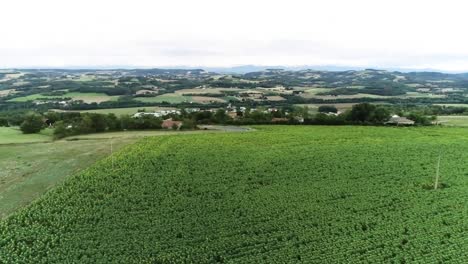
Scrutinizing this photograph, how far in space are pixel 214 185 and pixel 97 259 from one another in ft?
45.5

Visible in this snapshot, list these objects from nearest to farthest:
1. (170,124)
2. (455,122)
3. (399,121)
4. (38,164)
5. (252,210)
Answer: (252,210)
(38,164)
(170,124)
(399,121)
(455,122)

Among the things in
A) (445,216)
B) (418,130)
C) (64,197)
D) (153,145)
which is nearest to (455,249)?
(445,216)

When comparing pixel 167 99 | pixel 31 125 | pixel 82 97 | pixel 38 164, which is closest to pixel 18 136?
pixel 31 125

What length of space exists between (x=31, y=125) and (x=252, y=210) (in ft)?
160

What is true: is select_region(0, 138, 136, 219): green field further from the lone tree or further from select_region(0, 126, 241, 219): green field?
the lone tree

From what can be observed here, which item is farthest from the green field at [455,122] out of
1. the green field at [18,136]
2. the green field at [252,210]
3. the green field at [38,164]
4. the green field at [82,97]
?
the green field at [82,97]

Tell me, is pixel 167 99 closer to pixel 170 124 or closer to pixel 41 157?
pixel 170 124

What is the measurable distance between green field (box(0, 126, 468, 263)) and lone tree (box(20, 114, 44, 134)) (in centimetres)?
2606

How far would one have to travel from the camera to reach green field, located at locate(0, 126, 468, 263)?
23.7 metres

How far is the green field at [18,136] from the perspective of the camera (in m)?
59.1

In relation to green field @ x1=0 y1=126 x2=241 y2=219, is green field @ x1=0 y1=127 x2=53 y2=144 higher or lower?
lower

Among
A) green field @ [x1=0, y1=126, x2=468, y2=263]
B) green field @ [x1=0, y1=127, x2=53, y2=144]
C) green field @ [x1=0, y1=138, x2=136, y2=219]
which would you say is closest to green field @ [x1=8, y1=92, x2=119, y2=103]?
green field @ [x1=0, y1=127, x2=53, y2=144]

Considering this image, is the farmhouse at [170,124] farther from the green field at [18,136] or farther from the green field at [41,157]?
the green field at [18,136]

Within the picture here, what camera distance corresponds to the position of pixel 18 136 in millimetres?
63156
